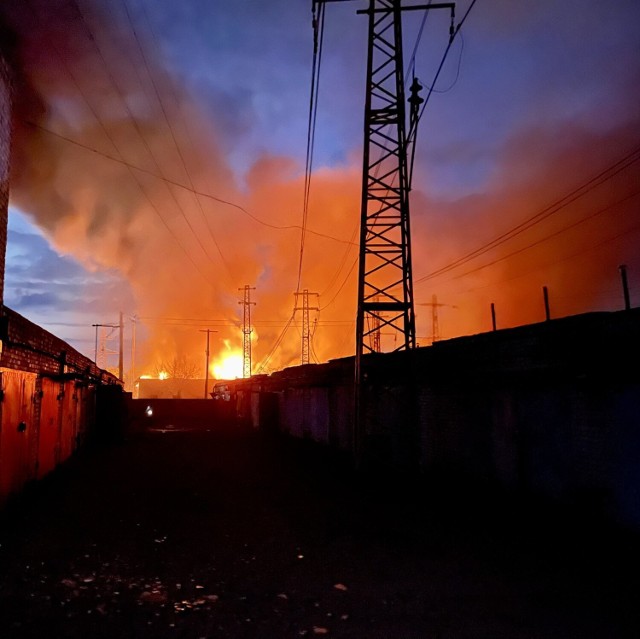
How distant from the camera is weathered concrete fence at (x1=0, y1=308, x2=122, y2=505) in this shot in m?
7.57

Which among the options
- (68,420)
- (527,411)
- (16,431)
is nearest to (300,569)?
(527,411)

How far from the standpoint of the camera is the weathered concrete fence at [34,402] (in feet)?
24.8

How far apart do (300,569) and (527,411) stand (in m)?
4.17

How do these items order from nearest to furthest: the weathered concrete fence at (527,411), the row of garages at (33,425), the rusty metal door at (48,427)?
1. the weathered concrete fence at (527,411)
2. the row of garages at (33,425)
3. the rusty metal door at (48,427)

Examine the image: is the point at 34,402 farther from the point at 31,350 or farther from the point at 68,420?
the point at 68,420

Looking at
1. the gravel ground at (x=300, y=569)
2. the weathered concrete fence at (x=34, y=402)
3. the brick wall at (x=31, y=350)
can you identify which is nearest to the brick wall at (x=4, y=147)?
the brick wall at (x=31, y=350)

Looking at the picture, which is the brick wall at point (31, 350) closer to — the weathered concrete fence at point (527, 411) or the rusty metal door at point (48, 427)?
the rusty metal door at point (48, 427)

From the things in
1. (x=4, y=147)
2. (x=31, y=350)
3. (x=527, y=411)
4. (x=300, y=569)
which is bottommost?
(x=300, y=569)

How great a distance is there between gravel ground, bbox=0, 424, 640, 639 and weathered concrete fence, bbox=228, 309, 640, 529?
616mm

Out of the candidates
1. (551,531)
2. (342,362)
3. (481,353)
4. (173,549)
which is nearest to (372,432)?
(342,362)

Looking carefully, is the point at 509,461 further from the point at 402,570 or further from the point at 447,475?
the point at 402,570

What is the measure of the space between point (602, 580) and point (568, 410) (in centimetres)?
240

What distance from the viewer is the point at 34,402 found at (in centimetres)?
940

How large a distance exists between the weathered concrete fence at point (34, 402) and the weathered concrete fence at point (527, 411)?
661cm
